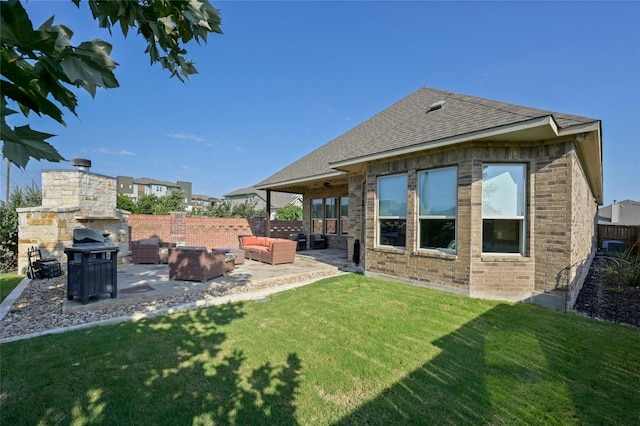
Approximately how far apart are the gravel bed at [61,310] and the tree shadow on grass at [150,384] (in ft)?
2.43

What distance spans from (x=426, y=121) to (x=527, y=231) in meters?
3.80

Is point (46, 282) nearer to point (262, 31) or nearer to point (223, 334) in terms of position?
point (223, 334)

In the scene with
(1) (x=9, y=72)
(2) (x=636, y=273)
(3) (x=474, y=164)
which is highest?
(3) (x=474, y=164)

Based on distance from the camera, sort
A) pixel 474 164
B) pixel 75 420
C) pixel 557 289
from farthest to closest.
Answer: pixel 474 164 < pixel 557 289 < pixel 75 420

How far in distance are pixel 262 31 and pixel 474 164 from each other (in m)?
8.76

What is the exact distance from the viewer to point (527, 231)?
6078 millimetres

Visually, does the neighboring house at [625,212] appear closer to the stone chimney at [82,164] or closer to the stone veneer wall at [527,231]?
the stone veneer wall at [527,231]

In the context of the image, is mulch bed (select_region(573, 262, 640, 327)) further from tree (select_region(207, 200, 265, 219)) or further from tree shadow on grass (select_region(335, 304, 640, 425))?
tree (select_region(207, 200, 265, 219))

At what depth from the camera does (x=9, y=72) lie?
954mm

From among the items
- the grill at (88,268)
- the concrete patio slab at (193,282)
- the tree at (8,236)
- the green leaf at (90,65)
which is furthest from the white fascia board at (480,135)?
the tree at (8,236)

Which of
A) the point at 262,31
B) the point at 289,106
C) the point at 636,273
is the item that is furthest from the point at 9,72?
the point at 289,106

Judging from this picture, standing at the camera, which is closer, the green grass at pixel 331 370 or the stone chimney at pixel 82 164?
the green grass at pixel 331 370

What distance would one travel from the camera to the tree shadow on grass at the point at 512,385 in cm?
271

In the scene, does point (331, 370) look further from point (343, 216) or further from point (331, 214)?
point (331, 214)
